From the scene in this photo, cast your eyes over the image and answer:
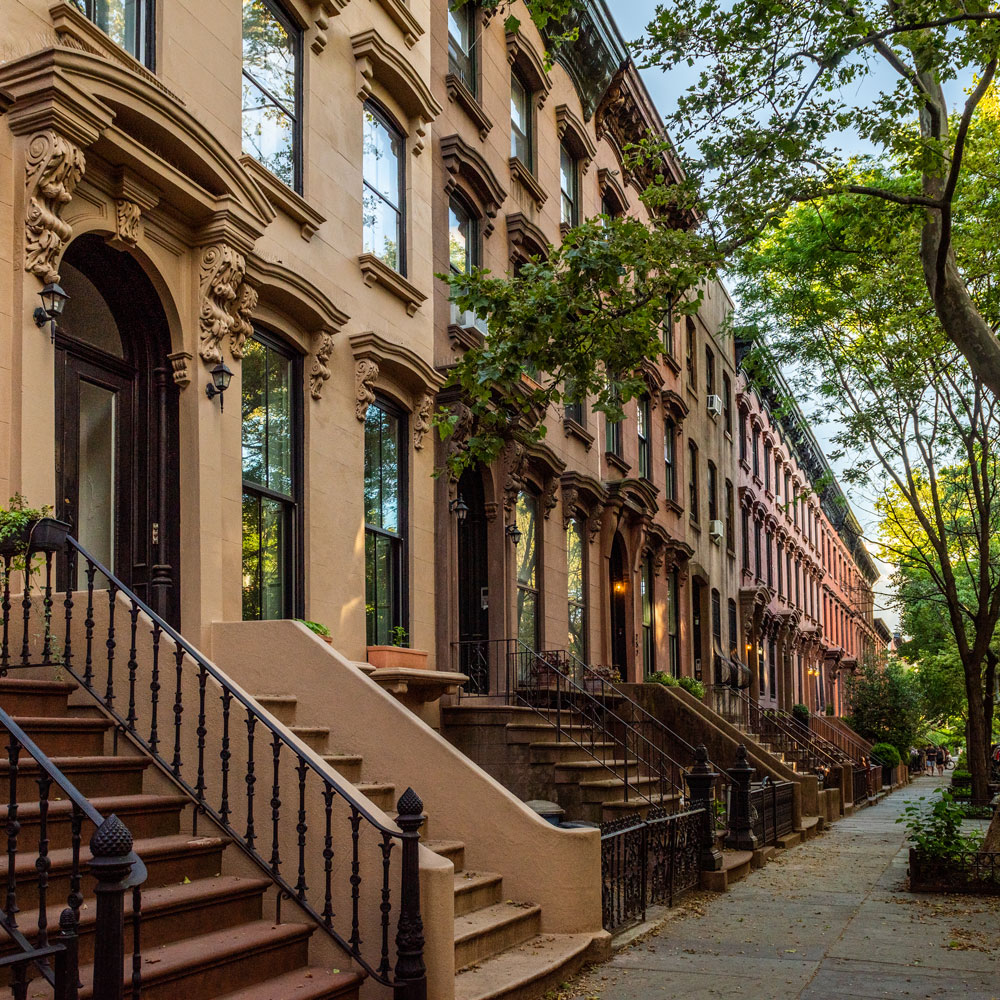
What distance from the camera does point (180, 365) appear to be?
33.0 feet

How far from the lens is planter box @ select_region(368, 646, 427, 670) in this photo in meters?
12.4

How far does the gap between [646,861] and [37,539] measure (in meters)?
6.22

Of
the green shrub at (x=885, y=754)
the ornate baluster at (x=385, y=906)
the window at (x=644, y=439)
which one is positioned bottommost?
the green shrub at (x=885, y=754)

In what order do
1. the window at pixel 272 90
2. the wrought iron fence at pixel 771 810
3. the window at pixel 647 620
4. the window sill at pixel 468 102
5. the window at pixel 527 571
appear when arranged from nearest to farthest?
the window at pixel 272 90, the wrought iron fence at pixel 771 810, the window sill at pixel 468 102, the window at pixel 527 571, the window at pixel 647 620

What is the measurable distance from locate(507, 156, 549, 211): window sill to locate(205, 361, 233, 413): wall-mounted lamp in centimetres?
939

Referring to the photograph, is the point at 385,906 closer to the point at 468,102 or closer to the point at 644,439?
the point at 468,102

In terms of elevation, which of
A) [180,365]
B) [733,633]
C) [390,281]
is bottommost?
[733,633]

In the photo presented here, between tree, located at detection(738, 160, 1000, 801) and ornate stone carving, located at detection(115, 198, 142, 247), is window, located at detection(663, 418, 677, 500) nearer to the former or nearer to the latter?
tree, located at detection(738, 160, 1000, 801)

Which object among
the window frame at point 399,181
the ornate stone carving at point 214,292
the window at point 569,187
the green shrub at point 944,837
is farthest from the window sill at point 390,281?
the green shrub at point 944,837

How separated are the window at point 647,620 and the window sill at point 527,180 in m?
8.22

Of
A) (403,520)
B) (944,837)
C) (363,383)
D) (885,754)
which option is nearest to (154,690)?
(363,383)

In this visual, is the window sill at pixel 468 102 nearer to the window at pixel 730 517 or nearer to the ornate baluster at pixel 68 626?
the ornate baluster at pixel 68 626

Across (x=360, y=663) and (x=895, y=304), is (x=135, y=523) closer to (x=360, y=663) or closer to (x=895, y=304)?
(x=360, y=663)

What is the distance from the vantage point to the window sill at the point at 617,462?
22250 mm
